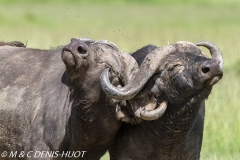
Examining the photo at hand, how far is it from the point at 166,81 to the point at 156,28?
25.9 m

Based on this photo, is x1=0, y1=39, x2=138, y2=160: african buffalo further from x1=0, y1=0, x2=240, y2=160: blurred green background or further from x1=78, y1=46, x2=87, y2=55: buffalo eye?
x1=0, y1=0, x2=240, y2=160: blurred green background

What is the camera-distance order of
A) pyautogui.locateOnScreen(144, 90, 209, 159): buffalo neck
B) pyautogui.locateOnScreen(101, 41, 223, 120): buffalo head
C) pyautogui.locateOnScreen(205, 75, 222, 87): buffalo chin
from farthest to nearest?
pyautogui.locateOnScreen(144, 90, 209, 159): buffalo neck < pyautogui.locateOnScreen(101, 41, 223, 120): buffalo head < pyautogui.locateOnScreen(205, 75, 222, 87): buffalo chin

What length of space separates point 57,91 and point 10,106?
0.63 m

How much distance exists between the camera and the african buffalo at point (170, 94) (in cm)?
668

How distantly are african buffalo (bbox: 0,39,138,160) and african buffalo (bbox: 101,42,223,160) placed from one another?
26 centimetres

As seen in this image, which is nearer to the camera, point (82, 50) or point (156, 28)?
point (82, 50)

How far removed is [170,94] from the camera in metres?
6.85

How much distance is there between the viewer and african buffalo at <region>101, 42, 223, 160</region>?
6.68 m

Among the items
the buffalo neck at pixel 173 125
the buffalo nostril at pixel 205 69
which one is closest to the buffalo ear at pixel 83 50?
the buffalo neck at pixel 173 125

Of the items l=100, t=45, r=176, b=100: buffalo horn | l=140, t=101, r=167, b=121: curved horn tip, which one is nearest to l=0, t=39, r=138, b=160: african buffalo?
l=100, t=45, r=176, b=100: buffalo horn

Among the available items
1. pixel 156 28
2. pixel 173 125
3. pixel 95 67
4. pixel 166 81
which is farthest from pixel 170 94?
pixel 156 28

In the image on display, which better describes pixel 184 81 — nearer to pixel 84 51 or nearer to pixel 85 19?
pixel 84 51

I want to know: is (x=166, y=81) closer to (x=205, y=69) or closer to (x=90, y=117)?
(x=205, y=69)

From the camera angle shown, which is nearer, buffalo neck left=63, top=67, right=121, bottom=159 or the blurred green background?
→ buffalo neck left=63, top=67, right=121, bottom=159
